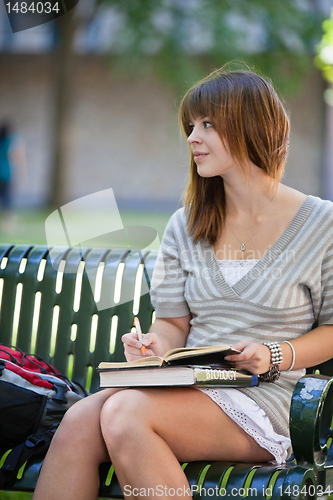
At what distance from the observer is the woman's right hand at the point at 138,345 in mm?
1899

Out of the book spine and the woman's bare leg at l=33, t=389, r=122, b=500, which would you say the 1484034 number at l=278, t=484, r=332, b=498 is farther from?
the woman's bare leg at l=33, t=389, r=122, b=500

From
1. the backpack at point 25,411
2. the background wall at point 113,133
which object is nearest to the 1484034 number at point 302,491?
the backpack at point 25,411

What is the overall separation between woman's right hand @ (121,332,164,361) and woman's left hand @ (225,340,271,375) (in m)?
0.30

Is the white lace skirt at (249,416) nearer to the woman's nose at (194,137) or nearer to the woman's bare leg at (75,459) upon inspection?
the woman's bare leg at (75,459)

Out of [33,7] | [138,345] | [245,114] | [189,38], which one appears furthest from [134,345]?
[189,38]

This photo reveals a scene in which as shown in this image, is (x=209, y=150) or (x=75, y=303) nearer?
(x=209, y=150)

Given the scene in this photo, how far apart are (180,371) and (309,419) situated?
37 centimetres

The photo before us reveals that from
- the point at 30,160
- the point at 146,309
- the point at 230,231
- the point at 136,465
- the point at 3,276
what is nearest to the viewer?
the point at 136,465

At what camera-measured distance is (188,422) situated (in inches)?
67.0

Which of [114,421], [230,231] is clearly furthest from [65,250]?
[114,421]

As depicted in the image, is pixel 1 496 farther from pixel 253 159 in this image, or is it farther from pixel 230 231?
pixel 253 159

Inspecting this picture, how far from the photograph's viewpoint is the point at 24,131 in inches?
677

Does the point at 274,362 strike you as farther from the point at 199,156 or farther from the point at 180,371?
the point at 199,156

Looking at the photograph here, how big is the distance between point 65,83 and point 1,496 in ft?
38.4
